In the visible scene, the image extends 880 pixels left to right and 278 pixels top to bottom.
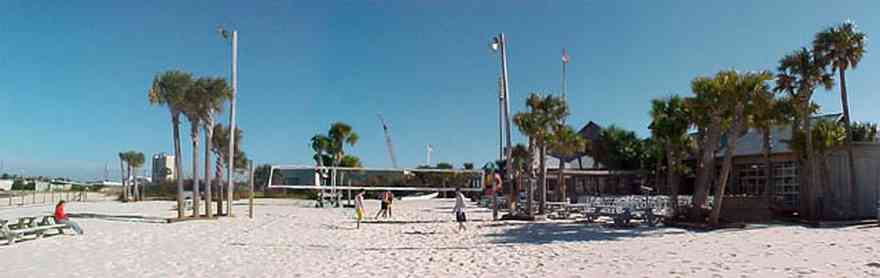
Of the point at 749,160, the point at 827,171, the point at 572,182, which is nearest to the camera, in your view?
the point at 827,171

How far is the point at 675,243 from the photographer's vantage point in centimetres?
1215

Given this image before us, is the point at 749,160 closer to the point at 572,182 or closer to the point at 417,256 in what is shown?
the point at 572,182

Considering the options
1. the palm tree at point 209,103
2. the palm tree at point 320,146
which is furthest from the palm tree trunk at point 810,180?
the palm tree at point 320,146

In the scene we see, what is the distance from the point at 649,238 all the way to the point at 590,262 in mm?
4203

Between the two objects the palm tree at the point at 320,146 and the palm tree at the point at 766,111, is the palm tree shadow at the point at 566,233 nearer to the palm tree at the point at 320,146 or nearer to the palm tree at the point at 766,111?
the palm tree at the point at 766,111

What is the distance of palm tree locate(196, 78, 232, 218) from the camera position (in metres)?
19.4

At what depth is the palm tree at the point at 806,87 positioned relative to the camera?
1814cm

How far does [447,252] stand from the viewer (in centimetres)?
1102

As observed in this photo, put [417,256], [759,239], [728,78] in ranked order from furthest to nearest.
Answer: [728,78]
[759,239]
[417,256]

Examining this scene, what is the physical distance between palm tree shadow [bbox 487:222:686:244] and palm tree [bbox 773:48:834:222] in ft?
19.6

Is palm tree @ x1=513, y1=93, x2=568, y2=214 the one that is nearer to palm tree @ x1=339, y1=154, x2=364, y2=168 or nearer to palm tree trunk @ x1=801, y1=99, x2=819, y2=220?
palm tree trunk @ x1=801, y1=99, x2=819, y2=220

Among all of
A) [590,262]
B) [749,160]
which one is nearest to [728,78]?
[590,262]

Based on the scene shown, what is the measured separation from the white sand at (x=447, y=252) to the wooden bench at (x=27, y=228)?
12.0 inches

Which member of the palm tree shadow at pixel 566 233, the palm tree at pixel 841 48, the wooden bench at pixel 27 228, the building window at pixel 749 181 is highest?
the palm tree at pixel 841 48
